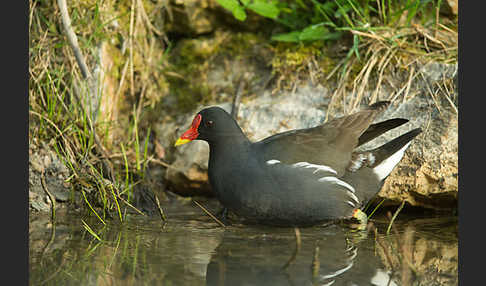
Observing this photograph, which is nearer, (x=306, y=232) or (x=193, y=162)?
(x=306, y=232)

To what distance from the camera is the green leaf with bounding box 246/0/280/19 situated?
5312 millimetres

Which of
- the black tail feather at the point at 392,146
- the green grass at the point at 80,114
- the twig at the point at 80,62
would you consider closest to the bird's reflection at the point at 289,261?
the black tail feather at the point at 392,146

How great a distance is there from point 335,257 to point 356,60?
→ 2.45m

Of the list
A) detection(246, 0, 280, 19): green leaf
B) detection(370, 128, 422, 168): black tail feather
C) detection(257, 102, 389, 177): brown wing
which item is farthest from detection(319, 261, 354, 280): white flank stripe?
detection(246, 0, 280, 19): green leaf

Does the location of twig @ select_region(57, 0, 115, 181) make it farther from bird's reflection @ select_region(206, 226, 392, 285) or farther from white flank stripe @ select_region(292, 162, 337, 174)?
white flank stripe @ select_region(292, 162, 337, 174)

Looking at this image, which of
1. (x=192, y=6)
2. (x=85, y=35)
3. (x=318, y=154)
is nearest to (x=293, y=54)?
(x=192, y=6)

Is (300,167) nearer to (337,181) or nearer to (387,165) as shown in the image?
(337,181)

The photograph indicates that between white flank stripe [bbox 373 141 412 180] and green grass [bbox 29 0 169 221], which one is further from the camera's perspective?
green grass [bbox 29 0 169 221]

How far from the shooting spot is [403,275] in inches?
116

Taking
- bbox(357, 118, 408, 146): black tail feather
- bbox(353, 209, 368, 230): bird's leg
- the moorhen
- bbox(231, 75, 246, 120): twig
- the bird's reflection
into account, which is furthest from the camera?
bbox(231, 75, 246, 120): twig

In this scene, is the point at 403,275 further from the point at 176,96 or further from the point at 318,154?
the point at 176,96

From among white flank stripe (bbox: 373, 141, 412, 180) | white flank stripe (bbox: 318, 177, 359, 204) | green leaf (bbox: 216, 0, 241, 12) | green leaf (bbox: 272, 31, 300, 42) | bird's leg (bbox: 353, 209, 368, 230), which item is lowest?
bird's leg (bbox: 353, 209, 368, 230)

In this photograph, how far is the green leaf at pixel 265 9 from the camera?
531cm

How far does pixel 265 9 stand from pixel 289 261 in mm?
3076
